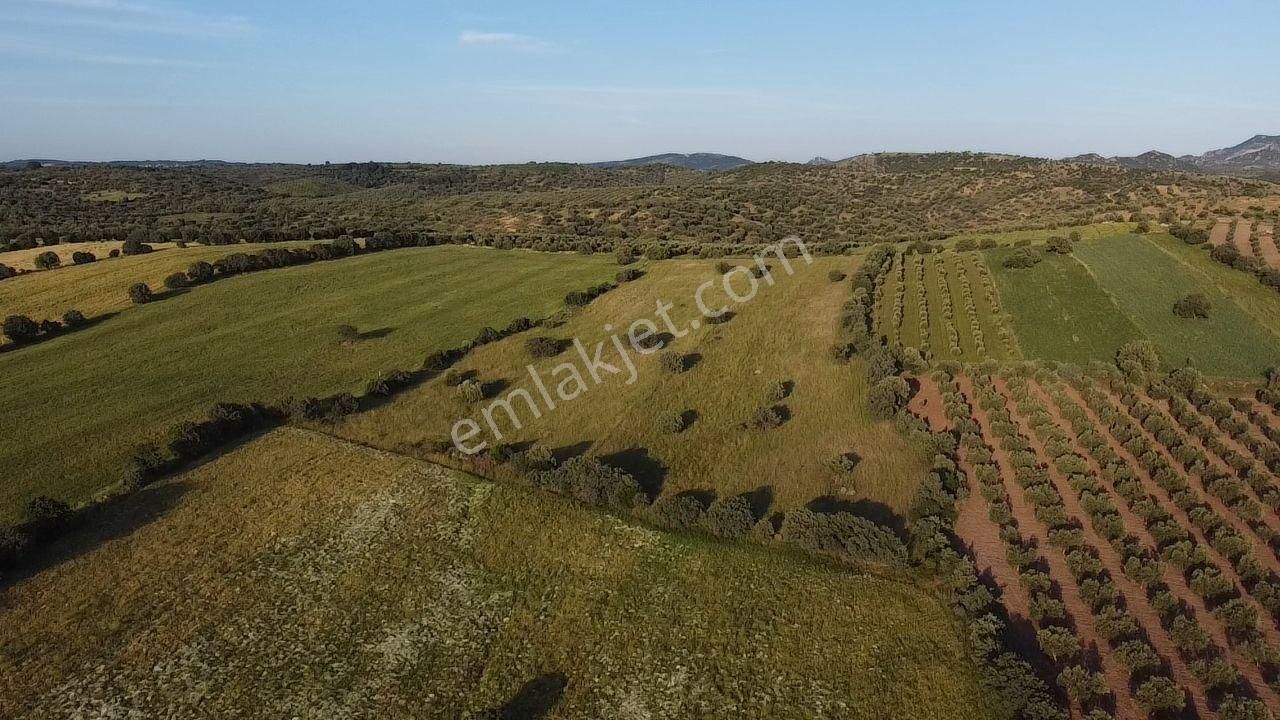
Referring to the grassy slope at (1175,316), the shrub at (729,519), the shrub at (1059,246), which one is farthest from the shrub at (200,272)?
the shrub at (1059,246)

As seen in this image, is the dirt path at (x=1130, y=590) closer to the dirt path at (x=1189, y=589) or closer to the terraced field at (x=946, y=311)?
the dirt path at (x=1189, y=589)

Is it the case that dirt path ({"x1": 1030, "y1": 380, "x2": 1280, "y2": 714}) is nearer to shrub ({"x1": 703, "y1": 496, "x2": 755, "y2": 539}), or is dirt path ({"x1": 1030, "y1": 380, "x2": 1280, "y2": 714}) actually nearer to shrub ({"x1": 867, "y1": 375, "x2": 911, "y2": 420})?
shrub ({"x1": 867, "y1": 375, "x2": 911, "y2": 420})

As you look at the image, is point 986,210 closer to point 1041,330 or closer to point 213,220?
point 1041,330

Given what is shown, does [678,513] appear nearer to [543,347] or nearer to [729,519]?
[729,519]

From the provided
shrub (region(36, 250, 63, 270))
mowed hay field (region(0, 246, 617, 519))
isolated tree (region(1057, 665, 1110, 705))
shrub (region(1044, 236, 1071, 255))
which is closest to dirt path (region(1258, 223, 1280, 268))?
shrub (region(1044, 236, 1071, 255))

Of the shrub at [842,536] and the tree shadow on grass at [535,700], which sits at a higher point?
the shrub at [842,536]
